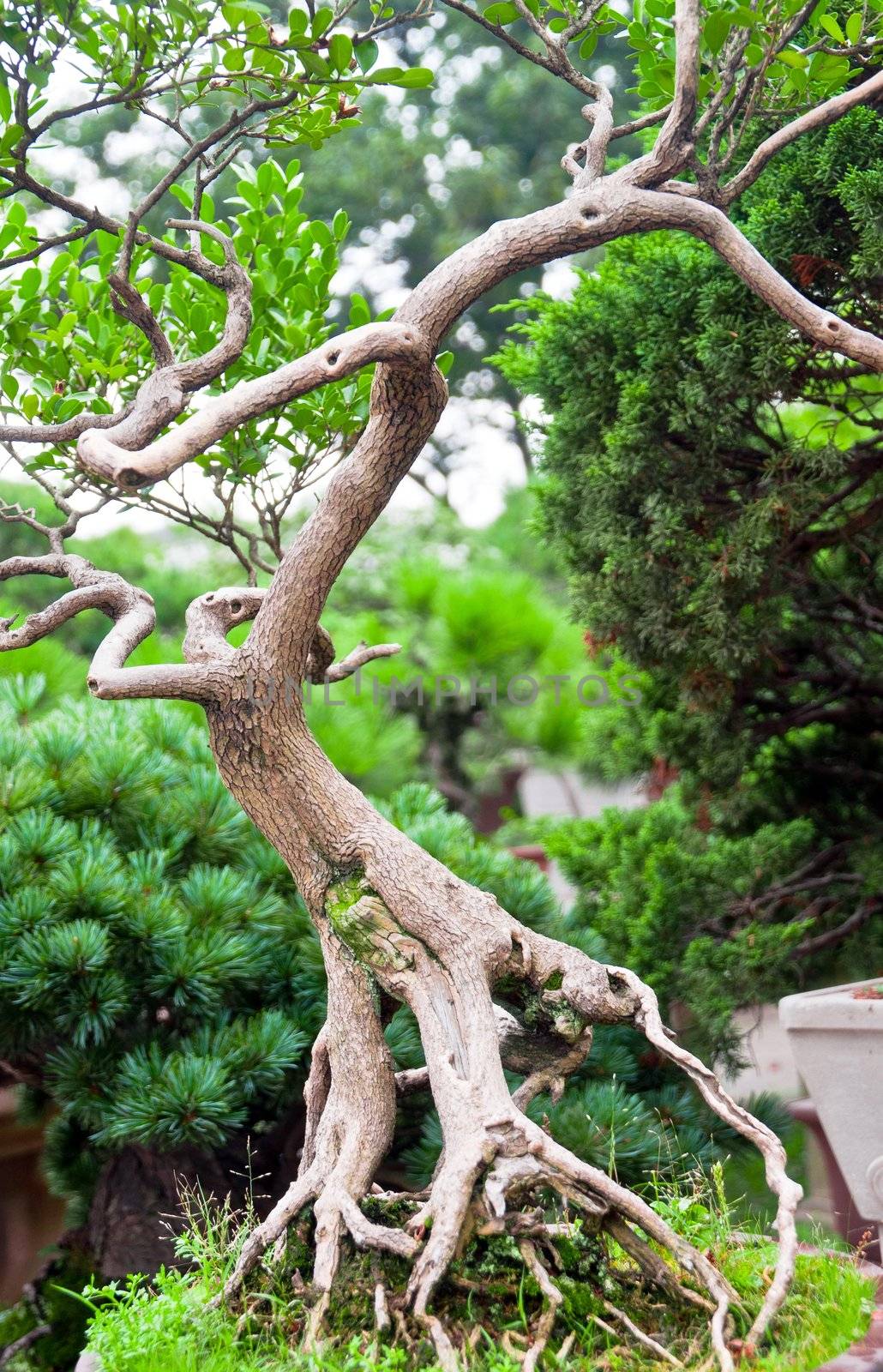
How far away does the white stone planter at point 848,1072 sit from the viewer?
1596 mm

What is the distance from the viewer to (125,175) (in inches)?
226

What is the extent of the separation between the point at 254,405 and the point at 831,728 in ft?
6.50

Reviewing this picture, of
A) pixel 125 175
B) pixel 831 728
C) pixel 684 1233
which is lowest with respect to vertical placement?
pixel 684 1233

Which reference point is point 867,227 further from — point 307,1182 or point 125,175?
point 125,175

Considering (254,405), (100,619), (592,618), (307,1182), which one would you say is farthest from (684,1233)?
(100,619)

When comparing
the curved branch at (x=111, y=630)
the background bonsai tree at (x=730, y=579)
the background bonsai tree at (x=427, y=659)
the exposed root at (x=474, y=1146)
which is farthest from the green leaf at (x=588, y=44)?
the background bonsai tree at (x=427, y=659)

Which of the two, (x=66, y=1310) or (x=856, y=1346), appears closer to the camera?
(x=856, y=1346)

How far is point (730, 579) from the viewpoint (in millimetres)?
1849

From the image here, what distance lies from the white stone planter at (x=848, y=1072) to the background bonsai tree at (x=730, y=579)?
0.42m

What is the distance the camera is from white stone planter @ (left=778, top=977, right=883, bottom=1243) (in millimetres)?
1596

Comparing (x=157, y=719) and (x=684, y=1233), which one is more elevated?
(x=157, y=719)

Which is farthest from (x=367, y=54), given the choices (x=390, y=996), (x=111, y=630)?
(x=390, y=996)

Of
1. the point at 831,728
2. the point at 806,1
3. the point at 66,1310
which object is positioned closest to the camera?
the point at 806,1

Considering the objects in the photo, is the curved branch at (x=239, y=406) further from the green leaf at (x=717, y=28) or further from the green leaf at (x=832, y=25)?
the green leaf at (x=832, y=25)
